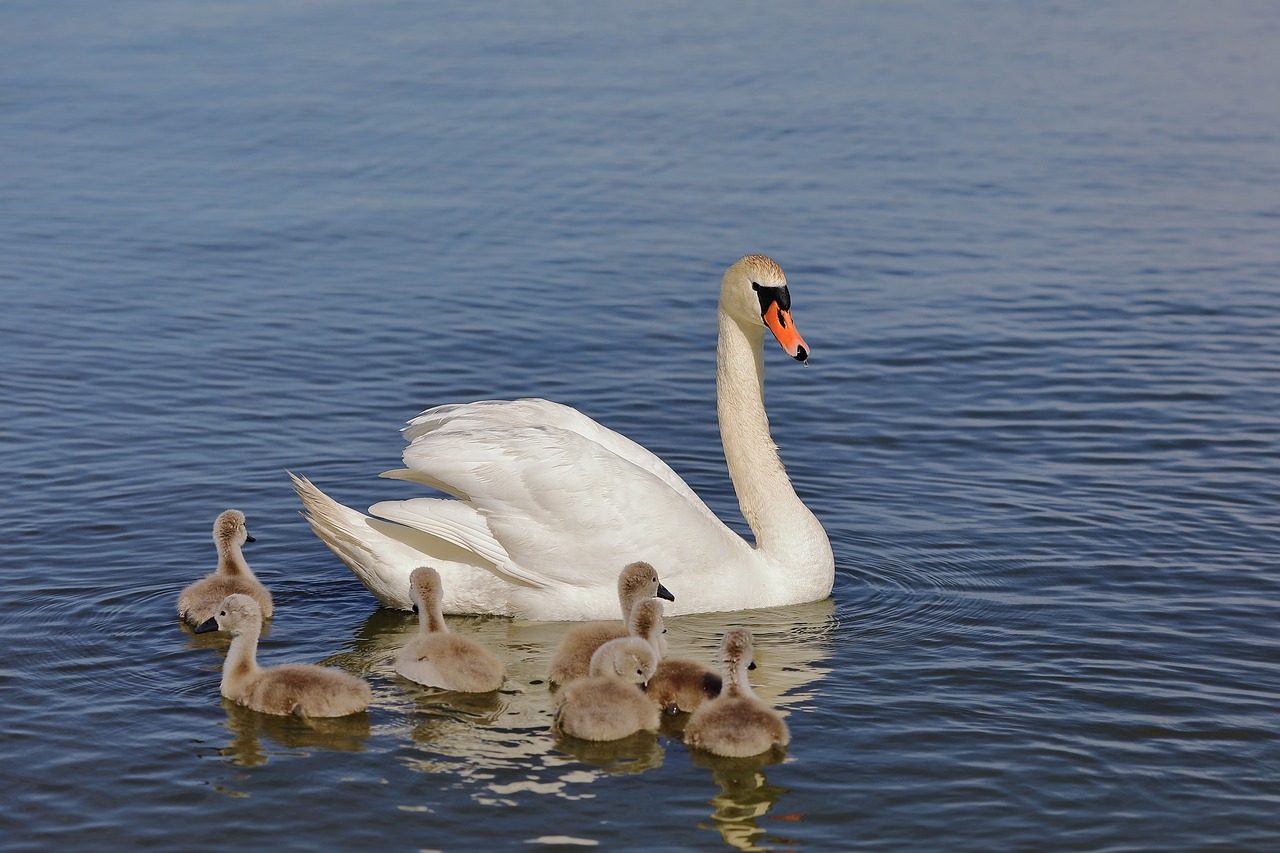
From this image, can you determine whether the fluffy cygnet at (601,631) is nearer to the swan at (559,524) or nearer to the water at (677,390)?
the water at (677,390)

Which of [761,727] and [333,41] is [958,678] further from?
[333,41]

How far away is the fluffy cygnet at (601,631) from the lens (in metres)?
8.38

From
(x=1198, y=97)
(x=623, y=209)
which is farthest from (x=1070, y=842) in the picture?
(x=1198, y=97)

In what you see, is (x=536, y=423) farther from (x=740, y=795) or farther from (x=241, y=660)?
(x=740, y=795)

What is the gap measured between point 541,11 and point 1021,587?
25511 mm

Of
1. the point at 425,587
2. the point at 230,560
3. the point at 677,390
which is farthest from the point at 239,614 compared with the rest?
the point at 677,390

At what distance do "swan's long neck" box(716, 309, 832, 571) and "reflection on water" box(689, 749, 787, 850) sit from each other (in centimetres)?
226

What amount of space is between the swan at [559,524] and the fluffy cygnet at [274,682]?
1051mm

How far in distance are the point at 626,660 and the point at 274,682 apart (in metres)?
1.63

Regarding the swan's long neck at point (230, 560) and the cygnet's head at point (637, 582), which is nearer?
the cygnet's head at point (637, 582)

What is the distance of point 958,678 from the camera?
338 inches

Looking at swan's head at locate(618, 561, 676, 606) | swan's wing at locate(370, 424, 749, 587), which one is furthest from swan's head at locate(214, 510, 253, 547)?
swan's head at locate(618, 561, 676, 606)

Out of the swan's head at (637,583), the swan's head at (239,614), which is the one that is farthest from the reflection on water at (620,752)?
the swan's head at (239,614)

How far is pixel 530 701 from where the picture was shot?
8305 mm
